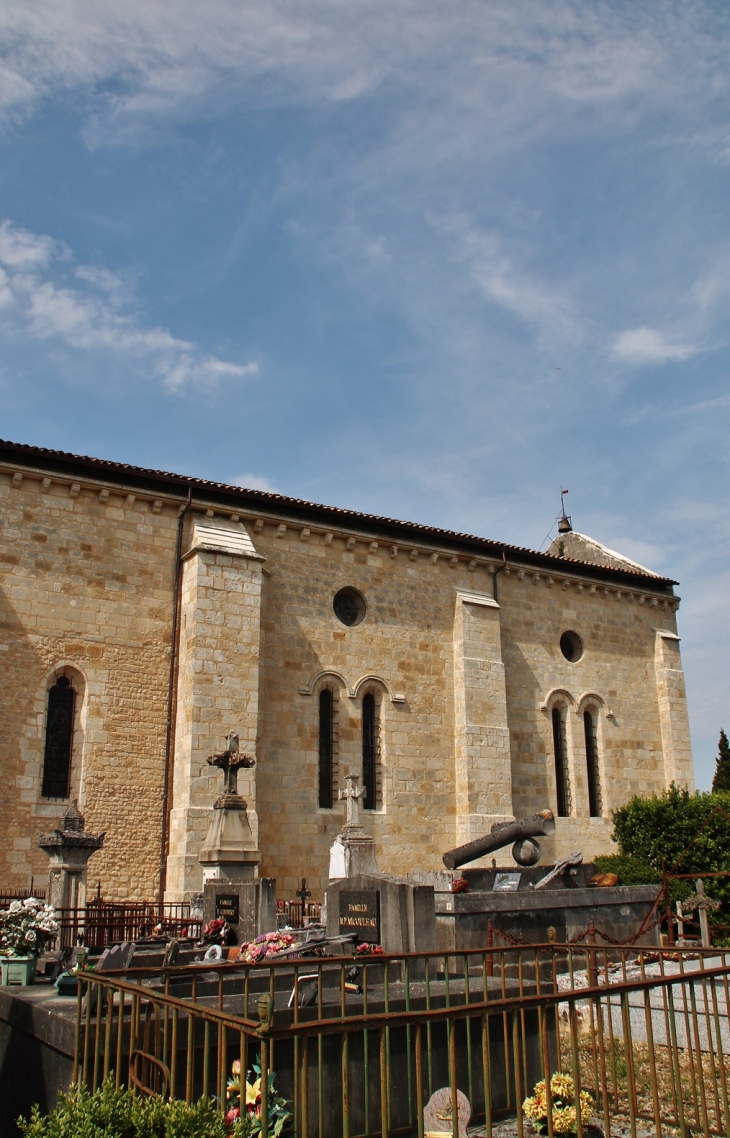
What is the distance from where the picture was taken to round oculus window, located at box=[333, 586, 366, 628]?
67.9 ft

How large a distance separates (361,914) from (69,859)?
5.54 metres

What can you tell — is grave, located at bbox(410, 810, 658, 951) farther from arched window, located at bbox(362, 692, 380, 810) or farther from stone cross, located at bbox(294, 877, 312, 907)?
arched window, located at bbox(362, 692, 380, 810)

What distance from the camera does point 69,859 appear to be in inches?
559

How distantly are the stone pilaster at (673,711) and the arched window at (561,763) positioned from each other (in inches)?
141

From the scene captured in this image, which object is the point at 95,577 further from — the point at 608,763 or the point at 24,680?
the point at 608,763

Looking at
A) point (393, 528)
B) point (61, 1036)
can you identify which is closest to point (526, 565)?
point (393, 528)

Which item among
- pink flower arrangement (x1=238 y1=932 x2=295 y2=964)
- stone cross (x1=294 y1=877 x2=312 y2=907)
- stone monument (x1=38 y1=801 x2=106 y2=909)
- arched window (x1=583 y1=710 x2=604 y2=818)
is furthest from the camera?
arched window (x1=583 y1=710 x2=604 y2=818)

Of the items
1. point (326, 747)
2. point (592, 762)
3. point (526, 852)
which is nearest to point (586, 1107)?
point (526, 852)

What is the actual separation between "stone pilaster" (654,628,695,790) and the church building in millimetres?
117

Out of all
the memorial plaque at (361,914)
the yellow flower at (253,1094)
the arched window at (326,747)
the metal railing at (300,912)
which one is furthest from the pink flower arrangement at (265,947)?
the arched window at (326,747)

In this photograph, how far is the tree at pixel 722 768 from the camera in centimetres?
3825

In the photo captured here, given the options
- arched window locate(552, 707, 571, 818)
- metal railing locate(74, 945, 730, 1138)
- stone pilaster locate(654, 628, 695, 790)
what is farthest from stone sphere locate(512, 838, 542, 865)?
stone pilaster locate(654, 628, 695, 790)

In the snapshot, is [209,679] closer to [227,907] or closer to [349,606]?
[349,606]

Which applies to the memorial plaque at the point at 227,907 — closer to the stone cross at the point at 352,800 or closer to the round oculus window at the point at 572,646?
the stone cross at the point at 352,800
